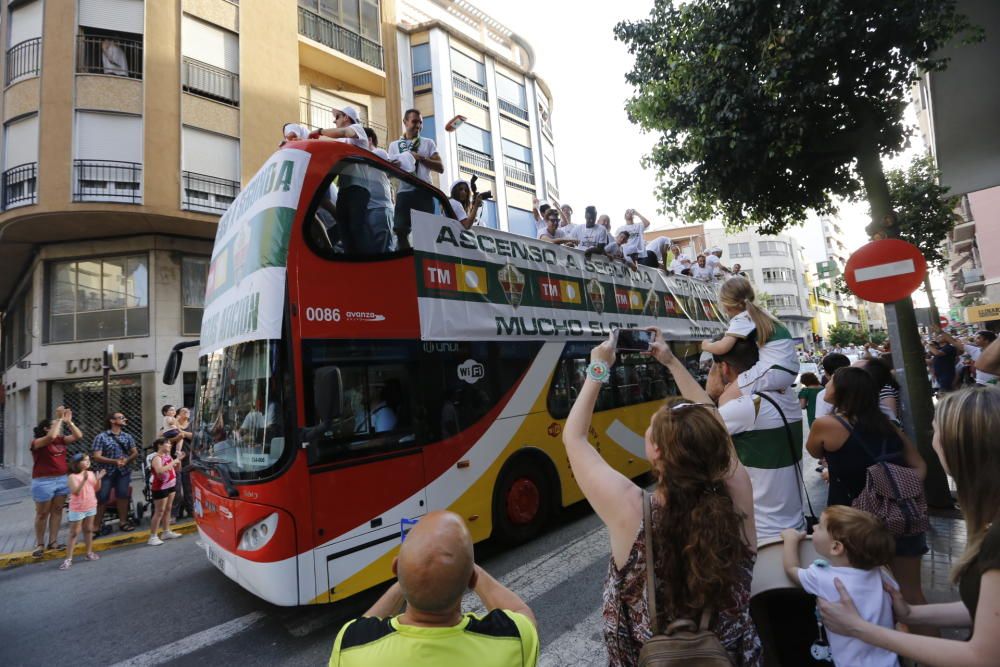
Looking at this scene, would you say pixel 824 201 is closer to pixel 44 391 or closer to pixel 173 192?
pixel 173 192

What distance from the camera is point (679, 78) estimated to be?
6379 mm

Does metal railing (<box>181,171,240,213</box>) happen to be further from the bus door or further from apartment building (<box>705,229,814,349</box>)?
apartment building (<box>705,229,814,349</box>)

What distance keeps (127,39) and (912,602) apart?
20.1m

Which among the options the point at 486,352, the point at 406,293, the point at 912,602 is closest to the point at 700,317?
the point at 486,352

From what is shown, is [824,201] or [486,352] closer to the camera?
[486,352]

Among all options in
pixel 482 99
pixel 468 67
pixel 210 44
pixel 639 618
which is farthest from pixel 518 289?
pixel 468 67

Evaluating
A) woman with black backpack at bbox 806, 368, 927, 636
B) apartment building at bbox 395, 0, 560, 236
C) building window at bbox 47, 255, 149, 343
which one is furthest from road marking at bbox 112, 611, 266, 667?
apartment building at bbox 395, 0, 560, 236

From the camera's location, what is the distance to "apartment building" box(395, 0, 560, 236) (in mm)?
24531

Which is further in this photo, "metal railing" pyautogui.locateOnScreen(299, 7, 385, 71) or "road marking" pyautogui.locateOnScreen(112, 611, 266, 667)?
"metal railing" pyautogui.locateOnScreen(299, 7, 385, 71)

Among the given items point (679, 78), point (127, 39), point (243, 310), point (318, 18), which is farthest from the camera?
point (318, 18)

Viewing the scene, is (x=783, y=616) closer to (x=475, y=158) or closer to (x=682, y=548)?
(x=682, y=548)

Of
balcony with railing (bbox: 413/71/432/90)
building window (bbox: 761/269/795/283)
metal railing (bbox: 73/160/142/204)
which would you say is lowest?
metal railing (bbox: 73/160/142/204)

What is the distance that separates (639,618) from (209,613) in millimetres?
4657

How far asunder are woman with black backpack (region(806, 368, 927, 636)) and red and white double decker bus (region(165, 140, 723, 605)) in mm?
3209
